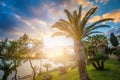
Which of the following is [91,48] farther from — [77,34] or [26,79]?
[26,79]

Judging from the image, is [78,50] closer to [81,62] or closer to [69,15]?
[81,62]

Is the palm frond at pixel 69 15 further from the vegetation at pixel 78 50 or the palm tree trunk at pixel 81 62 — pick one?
the palm tree trunk at pixel 81 62

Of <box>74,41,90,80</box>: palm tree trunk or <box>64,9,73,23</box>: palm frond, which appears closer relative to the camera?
<box>74,41,90,80</box>: palm tree trunk

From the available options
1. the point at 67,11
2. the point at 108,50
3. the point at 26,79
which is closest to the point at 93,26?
the point at 67,11

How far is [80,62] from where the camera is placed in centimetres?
1858

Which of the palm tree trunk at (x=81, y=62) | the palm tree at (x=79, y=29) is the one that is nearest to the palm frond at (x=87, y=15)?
the palm tree at (x=79, y=29)

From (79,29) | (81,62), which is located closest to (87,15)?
(79,29)

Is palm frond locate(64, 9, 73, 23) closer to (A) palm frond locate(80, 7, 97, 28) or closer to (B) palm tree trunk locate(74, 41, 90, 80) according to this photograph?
(A) palm frond locate(80, 7, 97, 28)

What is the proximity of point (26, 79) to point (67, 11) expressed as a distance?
31136mm

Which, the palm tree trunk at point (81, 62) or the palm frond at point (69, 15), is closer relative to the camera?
the palm tree trunk at point (81, 62)

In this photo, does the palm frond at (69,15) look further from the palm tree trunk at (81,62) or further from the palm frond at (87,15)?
the palm tree trunk at (81,62)

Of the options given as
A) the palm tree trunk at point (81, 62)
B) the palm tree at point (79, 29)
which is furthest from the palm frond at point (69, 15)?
the palm tree trunk at point (81, 62)

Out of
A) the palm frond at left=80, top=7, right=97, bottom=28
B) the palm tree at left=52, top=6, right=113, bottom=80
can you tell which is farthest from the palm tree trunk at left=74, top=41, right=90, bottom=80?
the palm frond at left=80, top=7, right=97, bottom=28

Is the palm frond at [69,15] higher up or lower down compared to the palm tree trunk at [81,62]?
higher up
